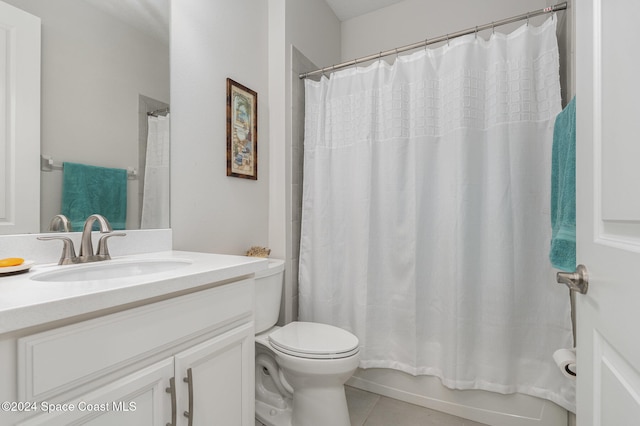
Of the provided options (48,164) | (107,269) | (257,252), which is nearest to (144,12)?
(48,164)

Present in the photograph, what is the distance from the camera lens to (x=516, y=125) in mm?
1385

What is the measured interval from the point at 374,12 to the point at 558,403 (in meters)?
2.73

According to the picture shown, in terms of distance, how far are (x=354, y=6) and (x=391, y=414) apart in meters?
2.78

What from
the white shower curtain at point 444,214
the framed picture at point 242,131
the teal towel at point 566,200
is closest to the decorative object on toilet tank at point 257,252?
the white shower curtain at point 444,214

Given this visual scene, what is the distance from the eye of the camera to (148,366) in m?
0.71

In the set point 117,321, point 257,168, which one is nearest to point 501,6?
point 257,168

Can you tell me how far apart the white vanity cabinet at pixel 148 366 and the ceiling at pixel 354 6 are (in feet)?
7.48

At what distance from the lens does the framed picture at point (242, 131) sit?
62.3 inches

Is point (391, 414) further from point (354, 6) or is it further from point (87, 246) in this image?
point (354, 6)

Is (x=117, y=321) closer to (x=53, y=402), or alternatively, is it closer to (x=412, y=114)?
(x=53, y=402)

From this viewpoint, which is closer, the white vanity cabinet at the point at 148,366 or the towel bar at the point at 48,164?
the white vanity cabinet at the point at 148,366

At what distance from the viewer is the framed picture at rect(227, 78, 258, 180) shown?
1.58 m

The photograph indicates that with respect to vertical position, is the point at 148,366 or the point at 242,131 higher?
the point at 242,131

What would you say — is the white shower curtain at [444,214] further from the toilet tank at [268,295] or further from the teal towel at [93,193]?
the teal towel at [93,193]
